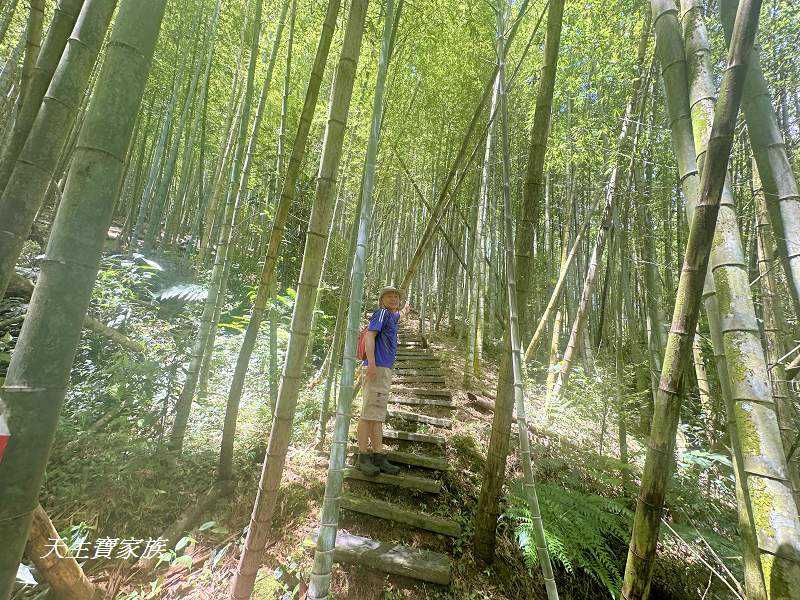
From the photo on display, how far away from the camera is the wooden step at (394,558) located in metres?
2.00

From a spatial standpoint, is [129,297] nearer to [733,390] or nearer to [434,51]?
[733,390]

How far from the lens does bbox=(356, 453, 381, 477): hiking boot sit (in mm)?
2748

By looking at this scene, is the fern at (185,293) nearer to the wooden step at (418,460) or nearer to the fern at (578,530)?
the wooden step at (418,460)

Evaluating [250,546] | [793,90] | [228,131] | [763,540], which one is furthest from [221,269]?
[793,90]

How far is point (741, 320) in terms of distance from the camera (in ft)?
3.46

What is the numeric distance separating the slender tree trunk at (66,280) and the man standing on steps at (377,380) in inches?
81.6

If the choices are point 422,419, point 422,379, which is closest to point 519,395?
point 422,419

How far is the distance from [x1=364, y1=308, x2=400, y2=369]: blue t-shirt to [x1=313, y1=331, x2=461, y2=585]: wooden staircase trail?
0.92 meters

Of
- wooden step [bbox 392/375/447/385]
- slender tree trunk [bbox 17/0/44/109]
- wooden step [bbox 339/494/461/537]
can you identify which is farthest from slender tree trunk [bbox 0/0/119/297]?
wooden step [bbox 392/375/447/385]

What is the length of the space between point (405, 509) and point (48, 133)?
9.10 ft

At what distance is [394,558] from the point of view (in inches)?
81.7

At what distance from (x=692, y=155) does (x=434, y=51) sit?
467 cm

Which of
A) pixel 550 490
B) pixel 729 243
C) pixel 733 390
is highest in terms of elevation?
pixel 729 243

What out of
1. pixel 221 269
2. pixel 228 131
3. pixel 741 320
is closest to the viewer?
pixel 741 320
